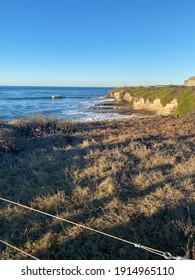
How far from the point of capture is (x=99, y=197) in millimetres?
3979

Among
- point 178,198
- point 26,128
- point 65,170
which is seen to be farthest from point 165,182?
point 26,128

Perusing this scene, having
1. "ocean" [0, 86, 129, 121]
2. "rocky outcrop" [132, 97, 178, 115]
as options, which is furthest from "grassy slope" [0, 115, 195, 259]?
"rocky outcrop" [132, 97, 178, 115]

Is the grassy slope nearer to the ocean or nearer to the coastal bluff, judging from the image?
the ocean

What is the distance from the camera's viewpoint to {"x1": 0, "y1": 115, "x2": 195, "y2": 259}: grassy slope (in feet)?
9.62

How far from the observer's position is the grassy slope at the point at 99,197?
2.93 m

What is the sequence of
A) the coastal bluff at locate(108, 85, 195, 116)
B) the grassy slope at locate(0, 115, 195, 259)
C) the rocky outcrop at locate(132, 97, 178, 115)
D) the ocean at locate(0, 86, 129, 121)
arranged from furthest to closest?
the rocky outcrop at locate(132, 97, 178, 115) → the ocean at locate(0, 86, 129, 121) → the coastal bluff at locate(108, 85, 195, 116) → the grassy slope at locate(0, 115, 195, 259)

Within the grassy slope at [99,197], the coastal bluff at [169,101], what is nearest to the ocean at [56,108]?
the coastal bluff at [169,101]

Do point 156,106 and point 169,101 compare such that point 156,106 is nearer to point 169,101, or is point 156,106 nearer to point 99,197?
point 169,101

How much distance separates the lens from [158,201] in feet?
12.1

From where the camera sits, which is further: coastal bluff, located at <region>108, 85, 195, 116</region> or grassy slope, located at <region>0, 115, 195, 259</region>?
coastal bluff, located at <region>108, 85, 195, 116</region>

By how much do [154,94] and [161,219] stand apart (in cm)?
3379

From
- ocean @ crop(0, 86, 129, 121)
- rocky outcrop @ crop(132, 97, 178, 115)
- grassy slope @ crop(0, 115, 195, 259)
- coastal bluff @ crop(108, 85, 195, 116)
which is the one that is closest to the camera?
grassy slope @ crop(0, 115, 195, 259)

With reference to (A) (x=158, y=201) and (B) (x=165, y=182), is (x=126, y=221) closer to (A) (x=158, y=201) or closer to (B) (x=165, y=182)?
(A) (x=158, y=201)
